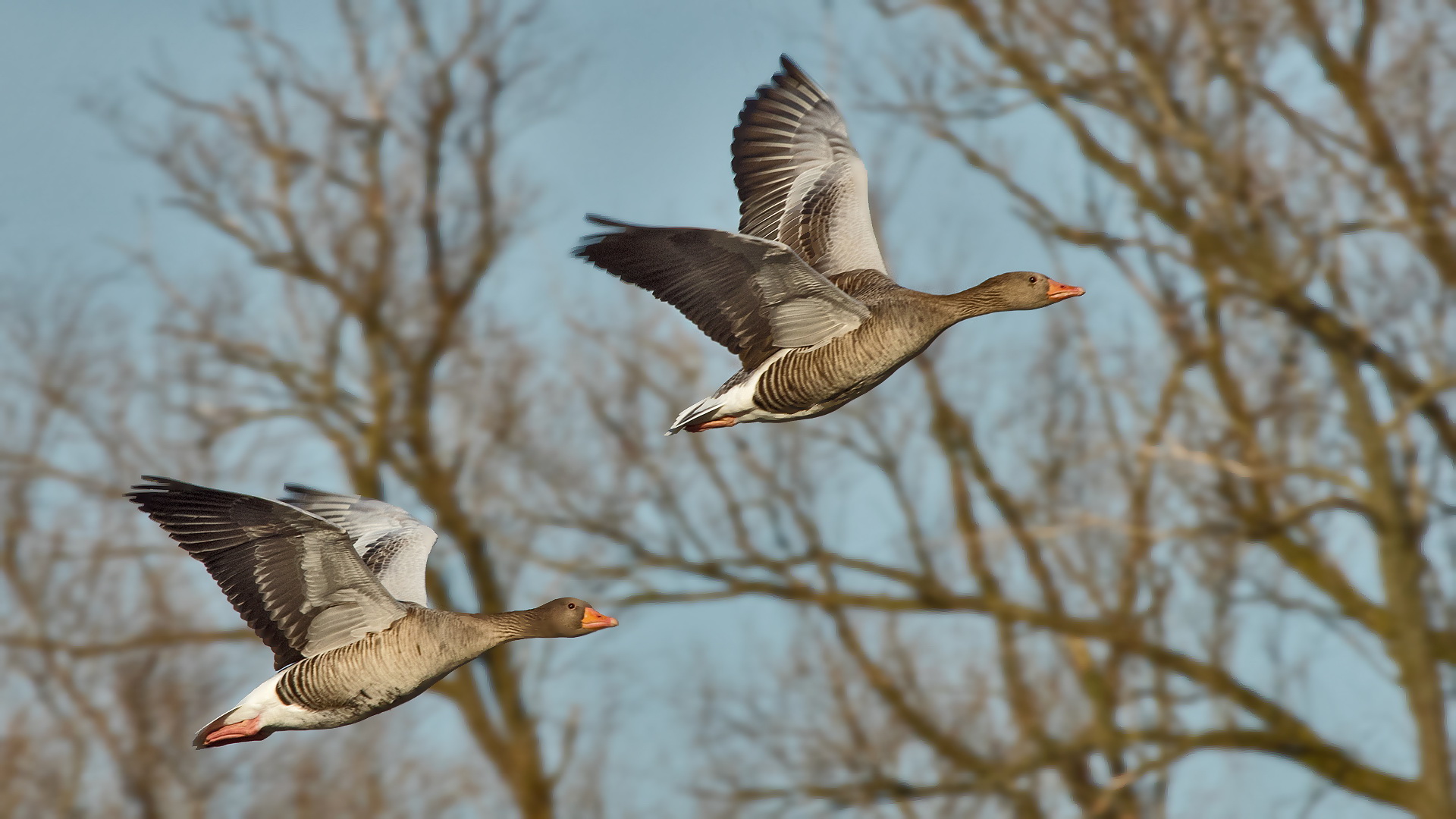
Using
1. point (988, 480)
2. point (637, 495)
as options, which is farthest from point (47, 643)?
point (988, 480)

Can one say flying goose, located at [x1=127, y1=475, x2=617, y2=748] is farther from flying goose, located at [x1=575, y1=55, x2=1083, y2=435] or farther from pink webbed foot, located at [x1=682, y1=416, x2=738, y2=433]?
flying goose, located at [x1=575, y1=55, x2=1083, y2=435]

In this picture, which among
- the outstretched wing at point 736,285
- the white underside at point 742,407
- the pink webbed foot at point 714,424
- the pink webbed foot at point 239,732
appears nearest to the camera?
the pink webbed foot at point 239,732

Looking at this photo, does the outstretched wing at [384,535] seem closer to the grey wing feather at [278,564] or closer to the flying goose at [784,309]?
the grey wing feather at [278,564]

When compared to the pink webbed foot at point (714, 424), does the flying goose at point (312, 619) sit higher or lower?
lower

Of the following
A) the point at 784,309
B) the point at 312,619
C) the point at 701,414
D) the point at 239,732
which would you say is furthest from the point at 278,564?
the point at 784,309

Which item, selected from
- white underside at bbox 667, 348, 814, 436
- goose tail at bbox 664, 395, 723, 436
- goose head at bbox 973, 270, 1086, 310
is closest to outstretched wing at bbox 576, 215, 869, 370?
white underside at bbox 667, 348, 814, 436

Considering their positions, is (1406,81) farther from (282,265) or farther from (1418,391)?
(282,265)

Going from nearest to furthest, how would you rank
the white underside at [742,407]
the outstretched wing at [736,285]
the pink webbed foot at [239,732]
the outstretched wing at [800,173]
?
the pink webbed foot at [239,732]
the outstretched wing at [736,285]
the white underside at [742,407]
the outstretched wing at [800,173]

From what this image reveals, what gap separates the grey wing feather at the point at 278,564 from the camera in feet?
22.5

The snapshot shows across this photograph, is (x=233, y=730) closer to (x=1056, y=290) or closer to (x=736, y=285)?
(x=736, y=285)

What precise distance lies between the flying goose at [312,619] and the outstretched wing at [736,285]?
5.70 feet

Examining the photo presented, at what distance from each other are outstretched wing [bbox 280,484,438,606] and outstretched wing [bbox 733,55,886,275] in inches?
117

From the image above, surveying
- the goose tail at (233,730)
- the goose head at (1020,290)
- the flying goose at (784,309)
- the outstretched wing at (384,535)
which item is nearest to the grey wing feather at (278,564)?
the goose tail at (233,730)

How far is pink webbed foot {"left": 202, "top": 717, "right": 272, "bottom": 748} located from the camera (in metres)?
7.12
